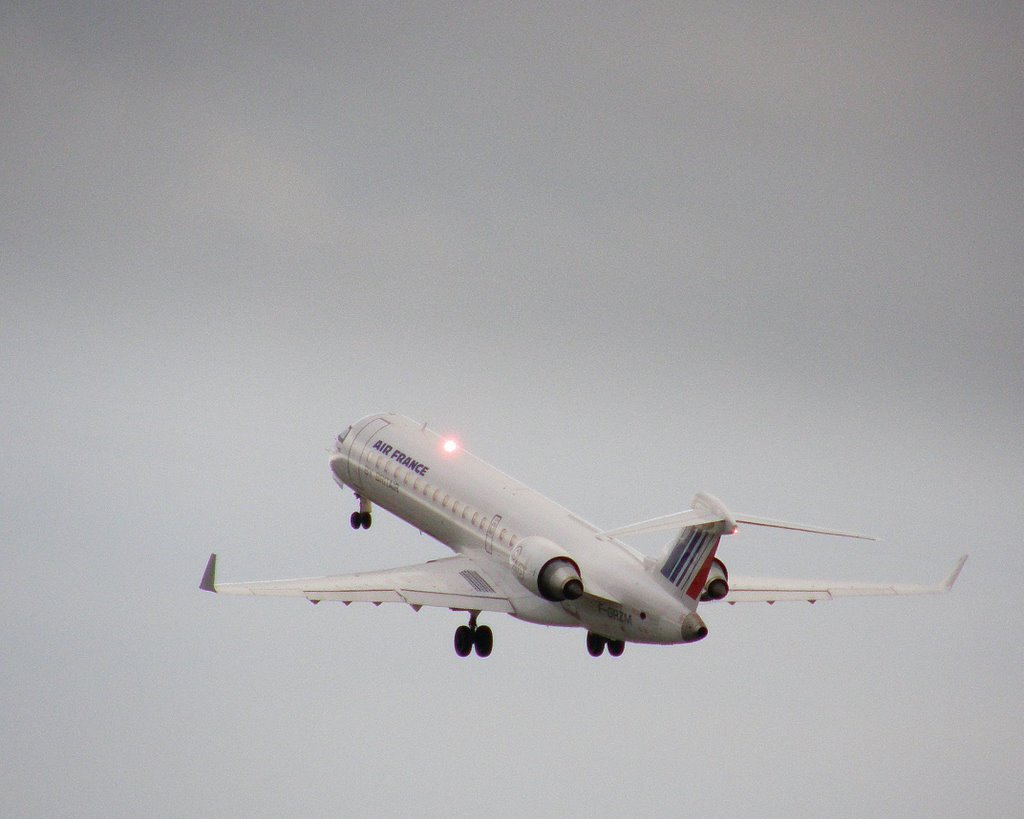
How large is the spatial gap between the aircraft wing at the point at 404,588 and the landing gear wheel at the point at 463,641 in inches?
49.4

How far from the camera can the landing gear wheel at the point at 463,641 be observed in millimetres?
62531

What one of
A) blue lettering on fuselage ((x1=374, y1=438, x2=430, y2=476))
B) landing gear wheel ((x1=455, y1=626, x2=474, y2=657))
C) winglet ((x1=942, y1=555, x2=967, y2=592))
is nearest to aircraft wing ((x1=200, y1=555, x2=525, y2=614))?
landing gear wheel ((x1=455, y1=626, x2=474, y2=657))

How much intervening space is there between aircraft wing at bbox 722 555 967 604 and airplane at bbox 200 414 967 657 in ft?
0.11

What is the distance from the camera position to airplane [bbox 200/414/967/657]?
56500mm

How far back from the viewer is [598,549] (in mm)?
60062

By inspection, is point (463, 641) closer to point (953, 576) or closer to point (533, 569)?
point (533, 569)

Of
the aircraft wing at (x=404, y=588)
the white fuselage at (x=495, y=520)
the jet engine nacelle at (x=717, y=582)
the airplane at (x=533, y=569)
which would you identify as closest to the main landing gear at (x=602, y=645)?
the airplane at (x=533, y=569)

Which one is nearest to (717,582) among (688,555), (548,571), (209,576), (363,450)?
(688,555)

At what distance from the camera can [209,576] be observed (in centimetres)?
5719

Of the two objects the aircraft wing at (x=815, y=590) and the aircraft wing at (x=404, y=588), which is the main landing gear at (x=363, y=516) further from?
the aircraft wing at (x=815, y=590)

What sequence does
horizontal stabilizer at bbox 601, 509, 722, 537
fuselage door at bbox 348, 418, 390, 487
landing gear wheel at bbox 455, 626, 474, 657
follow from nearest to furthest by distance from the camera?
horizontal stabilizer at bbox 601, 509, 722, 537
landing gear wheel at bbox 455, 626, 474, 657
fuselage door at bbox 348, 418, 390, 487

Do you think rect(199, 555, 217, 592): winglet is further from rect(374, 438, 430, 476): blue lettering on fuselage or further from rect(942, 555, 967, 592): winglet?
rect(942, 555, 967, 592): winglet

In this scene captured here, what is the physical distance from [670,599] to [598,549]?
4.12 m

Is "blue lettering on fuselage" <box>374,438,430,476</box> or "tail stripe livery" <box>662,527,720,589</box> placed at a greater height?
"blue lettering on fuselage" <box>374,438,430,476</box>
